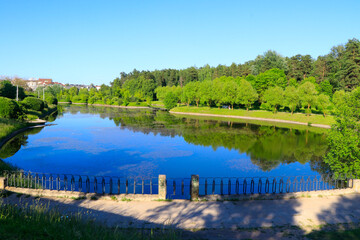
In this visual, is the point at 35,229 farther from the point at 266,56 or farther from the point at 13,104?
the point at 266,56

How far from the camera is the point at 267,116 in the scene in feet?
→ 257

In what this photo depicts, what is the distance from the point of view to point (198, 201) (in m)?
15.9

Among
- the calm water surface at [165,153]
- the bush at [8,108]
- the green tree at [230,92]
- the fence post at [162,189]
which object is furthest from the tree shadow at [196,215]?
the green tree at [230,92]

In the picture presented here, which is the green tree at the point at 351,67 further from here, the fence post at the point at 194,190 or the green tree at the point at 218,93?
the fence post at the point at 194,190

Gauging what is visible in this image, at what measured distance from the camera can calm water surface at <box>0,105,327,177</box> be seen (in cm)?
2650

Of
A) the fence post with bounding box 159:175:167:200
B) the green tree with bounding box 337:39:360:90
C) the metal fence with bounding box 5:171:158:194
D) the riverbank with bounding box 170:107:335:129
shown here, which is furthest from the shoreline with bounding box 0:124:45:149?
the green tree with bounding box 337:39:360:90

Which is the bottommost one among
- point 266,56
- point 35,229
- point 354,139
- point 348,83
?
point 35,229

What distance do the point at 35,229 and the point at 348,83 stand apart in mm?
95631

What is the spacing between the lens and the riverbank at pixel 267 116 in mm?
65250

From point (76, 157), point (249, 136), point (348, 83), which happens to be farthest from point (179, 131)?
point (348, 83)

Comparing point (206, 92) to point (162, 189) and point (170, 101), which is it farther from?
point (162, 189)

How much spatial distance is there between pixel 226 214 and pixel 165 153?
2026cm

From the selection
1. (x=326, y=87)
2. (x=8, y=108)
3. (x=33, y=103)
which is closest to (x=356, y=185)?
(x=8, y=108)

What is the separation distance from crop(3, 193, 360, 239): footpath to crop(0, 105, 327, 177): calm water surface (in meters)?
9.57
